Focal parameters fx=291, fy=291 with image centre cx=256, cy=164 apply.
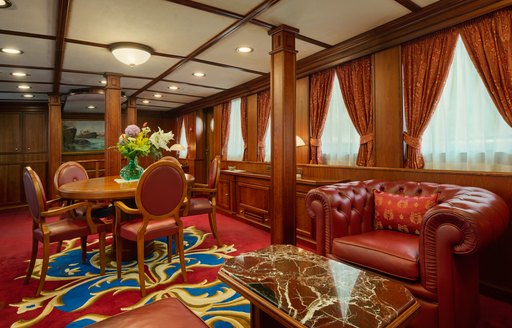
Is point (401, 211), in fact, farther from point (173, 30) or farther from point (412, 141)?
point (173, 30)

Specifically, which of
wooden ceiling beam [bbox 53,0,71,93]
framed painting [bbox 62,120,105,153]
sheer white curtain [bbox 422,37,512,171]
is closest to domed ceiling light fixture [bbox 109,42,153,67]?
wooden ceiling beam [bbox 53,0,71,93]

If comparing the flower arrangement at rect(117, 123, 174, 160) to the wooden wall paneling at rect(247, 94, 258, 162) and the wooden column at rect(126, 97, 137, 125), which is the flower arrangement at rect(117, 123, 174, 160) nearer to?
the wooden wall paneling at rect(247, 94, 258, 162)

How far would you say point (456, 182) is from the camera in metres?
2.56

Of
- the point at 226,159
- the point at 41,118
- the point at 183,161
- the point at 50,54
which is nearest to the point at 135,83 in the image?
the point at 50,54

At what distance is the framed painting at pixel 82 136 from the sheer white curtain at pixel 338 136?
6.81 meters

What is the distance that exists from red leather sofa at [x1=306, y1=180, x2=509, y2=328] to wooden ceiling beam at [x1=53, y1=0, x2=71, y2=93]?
264cm

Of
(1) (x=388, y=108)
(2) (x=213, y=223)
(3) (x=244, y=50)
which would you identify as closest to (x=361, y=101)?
(1) (x=388, y=108)

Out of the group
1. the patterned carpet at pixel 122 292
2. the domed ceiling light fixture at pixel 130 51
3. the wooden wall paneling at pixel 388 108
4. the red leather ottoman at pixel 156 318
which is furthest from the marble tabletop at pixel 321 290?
the domed ceiling light fixture at pixel 130 51

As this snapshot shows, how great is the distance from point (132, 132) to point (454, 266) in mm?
3055

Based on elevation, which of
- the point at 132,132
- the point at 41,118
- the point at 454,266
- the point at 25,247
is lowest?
the point at 25,247

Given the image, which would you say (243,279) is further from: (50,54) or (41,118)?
(41,118)

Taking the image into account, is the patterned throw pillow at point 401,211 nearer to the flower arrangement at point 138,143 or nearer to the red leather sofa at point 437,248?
the red leather sofa at point 437,248

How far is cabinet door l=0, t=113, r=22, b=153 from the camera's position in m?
6.68

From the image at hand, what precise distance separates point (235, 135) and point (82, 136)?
4.82 meters
